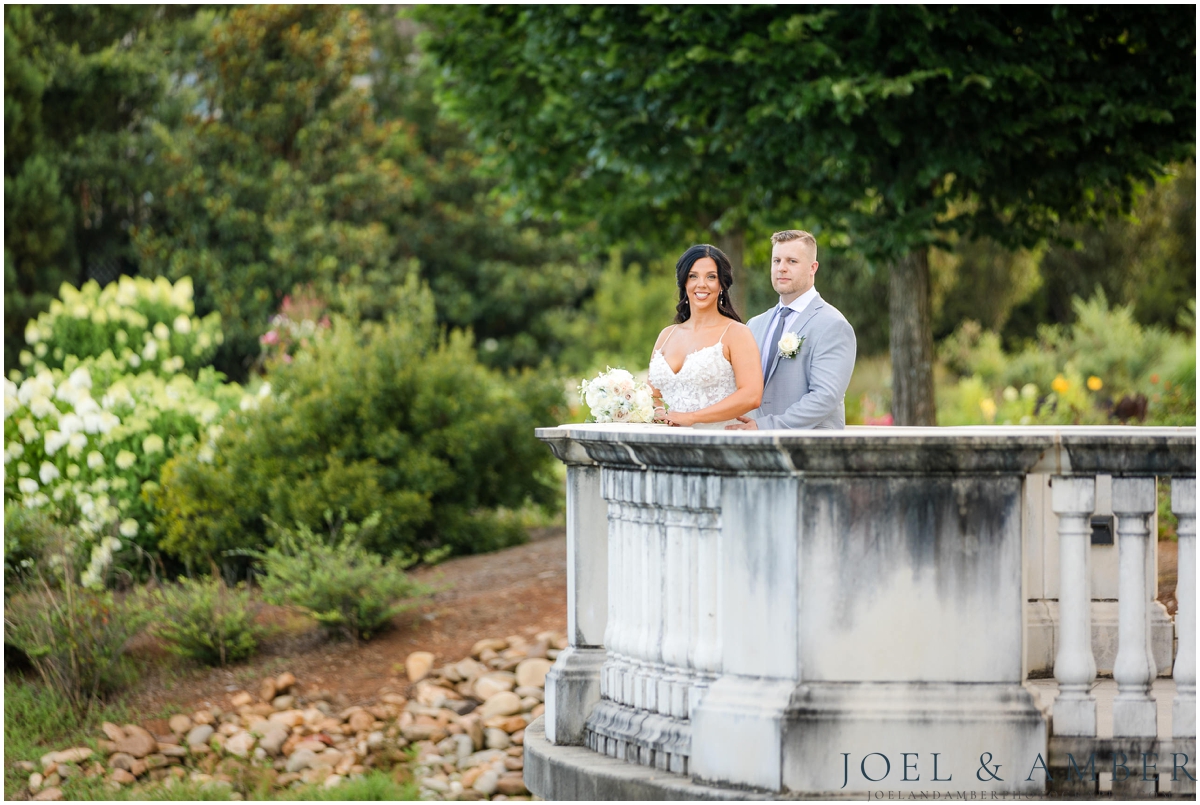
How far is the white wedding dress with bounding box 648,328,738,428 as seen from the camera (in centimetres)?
482

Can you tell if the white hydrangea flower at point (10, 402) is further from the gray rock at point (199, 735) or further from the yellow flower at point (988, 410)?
the yellow flower at point (988, 410)

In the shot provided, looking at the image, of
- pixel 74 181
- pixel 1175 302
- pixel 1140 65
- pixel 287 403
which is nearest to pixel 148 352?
pixel 287 403

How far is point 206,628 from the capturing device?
8016 mm

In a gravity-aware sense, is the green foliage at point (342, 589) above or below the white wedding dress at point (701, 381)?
below

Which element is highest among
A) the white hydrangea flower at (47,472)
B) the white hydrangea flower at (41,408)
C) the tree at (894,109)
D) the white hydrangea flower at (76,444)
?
the tree at (894,109)

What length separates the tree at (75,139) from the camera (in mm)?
20625

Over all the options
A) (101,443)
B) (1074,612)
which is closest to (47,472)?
(101,443)

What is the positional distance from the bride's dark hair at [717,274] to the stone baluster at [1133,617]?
1.72 metres

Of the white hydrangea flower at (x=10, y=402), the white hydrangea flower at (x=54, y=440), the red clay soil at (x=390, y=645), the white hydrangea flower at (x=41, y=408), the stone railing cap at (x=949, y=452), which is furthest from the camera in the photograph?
the white hydrangea flower at (x=10, y=402)

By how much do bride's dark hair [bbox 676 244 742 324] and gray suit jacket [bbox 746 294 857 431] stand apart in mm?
285

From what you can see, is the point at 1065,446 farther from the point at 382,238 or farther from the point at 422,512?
the point at 382,238

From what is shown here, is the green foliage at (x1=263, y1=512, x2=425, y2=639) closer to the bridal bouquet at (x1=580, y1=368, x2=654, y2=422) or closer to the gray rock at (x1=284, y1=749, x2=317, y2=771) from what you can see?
the gray rock at (x1=284, y1=749, x2=317, y2=771)

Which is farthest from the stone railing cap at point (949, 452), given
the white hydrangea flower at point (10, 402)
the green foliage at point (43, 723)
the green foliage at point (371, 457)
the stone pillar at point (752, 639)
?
the white hydrangea flower at point (10, 402)

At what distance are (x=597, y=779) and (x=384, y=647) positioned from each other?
159 inches
